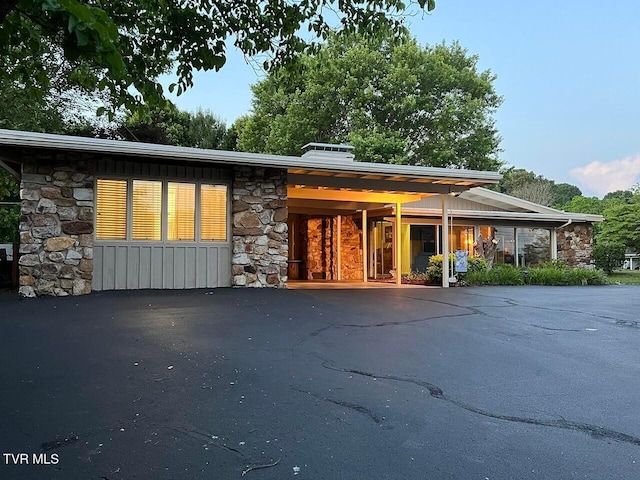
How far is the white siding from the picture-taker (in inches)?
330

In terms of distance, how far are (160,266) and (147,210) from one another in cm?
103

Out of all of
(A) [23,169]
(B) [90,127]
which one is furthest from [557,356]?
(B) [90,127]

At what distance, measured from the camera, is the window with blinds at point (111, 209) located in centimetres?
837

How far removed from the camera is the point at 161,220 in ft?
28.8

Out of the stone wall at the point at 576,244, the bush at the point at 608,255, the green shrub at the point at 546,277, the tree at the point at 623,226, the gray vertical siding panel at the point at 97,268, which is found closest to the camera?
the gray vertical siding panel at the point at 97,268

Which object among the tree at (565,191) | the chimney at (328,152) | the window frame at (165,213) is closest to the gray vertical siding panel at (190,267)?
the window frame at (165,213)

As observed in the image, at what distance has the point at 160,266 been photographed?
8734mm

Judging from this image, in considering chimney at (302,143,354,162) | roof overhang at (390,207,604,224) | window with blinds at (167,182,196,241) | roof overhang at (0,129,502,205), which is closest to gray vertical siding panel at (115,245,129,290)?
window with blinds at (167,182,196,241)

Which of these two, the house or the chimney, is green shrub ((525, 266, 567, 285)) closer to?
the house

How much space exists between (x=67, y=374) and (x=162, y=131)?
17.7m

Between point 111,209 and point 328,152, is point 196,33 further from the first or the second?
point 328,152

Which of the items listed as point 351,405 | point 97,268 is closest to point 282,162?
point 97,268

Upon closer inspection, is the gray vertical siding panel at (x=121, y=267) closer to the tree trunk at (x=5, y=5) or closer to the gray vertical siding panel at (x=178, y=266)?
the gray vertical siding panel at (x=178, y=266)

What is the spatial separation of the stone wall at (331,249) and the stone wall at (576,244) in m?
8.23
